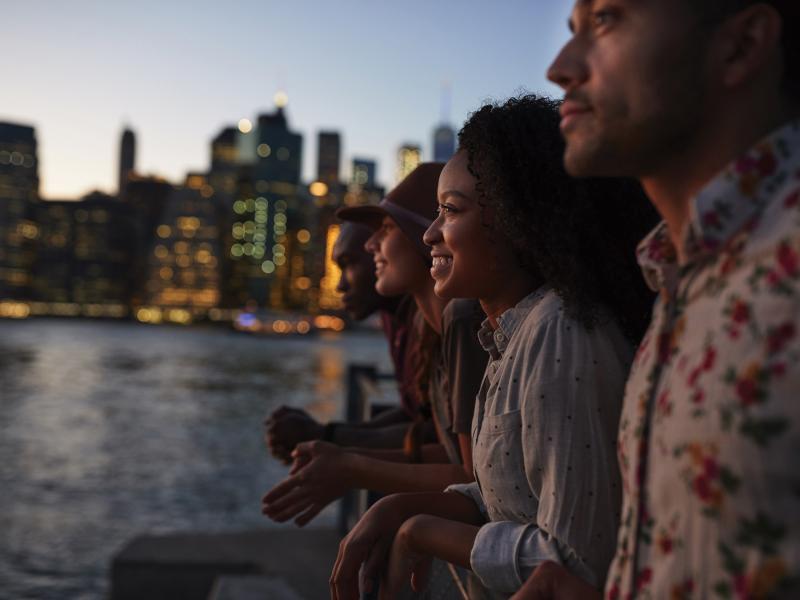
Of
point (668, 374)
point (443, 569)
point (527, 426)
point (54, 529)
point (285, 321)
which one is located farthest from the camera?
point (285, 321)

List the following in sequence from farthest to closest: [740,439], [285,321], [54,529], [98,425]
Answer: [285,321], [98,425], [54,529], [740,439]

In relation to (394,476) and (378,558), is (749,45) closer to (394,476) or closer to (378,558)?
(378,558)

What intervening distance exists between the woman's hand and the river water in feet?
33.5

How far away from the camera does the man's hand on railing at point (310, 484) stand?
2799 mm

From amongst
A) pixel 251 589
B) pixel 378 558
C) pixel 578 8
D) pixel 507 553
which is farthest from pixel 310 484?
pixel 251 589

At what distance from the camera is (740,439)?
1129 millimetres

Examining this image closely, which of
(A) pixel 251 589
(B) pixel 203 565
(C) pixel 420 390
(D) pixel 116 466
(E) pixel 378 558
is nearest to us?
(E) pixel 378 558

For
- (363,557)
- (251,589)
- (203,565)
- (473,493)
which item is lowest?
(203,565)

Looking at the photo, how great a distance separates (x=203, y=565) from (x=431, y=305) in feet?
17.5

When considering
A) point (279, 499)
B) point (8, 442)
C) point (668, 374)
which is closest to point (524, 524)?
point (668, 374)

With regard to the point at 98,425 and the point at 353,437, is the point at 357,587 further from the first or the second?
the point at 98,425

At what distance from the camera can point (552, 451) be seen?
1.79 metres

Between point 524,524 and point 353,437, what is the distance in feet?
8.17

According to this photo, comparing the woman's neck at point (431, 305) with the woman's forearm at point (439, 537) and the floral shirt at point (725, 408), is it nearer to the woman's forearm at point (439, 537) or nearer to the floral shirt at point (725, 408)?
the woman's forearm at point (439, 537)
